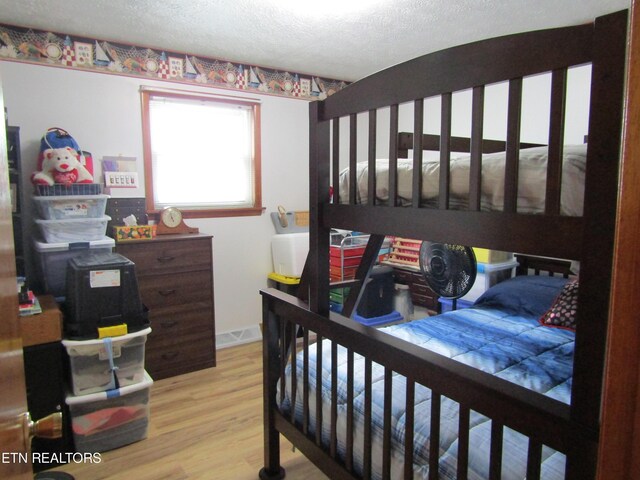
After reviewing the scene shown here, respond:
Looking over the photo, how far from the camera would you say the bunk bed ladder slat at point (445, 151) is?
3.25 ft

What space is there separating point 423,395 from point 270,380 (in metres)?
0.68

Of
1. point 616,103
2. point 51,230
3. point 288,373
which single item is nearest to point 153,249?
point 51,230

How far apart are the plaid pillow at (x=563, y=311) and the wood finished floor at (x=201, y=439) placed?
4.77 feet

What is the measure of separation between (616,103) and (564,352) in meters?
1.60

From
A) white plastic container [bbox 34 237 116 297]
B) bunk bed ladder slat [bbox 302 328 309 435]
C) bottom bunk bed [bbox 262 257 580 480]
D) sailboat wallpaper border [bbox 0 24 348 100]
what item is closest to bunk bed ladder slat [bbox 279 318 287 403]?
bottom bunk bed [bbox 262 257 580 480]

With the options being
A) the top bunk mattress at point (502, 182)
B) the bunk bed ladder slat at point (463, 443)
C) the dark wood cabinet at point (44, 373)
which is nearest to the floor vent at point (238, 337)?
the dark wood cabinet at point (44, 373)

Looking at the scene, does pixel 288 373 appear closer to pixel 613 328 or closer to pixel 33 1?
pixel 613 328

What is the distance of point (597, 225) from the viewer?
2.41 feet

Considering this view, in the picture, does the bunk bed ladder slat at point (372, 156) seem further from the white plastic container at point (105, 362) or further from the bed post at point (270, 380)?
the white plastic container at point (105, 362)

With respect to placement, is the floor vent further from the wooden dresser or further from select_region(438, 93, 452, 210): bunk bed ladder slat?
select_region(438, 93, 452, 210): bunk bed ladder slat

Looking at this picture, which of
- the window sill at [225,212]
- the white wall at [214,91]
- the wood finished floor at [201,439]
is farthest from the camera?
the window sill at [225,212]

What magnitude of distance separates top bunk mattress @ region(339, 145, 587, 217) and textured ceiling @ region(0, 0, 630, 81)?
1500 mm

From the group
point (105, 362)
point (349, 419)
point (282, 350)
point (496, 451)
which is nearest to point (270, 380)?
point (282, 350)

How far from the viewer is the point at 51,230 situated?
7.64 feet
